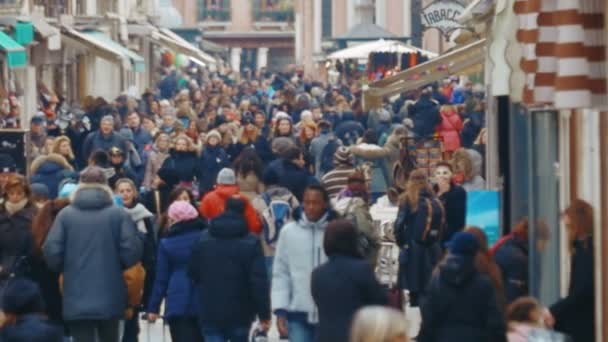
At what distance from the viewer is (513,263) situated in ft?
40.0

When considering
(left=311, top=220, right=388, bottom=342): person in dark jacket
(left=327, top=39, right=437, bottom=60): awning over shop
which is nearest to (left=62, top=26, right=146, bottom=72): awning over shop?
(left=327, top=39, right=437, bottom=60): awning over shop

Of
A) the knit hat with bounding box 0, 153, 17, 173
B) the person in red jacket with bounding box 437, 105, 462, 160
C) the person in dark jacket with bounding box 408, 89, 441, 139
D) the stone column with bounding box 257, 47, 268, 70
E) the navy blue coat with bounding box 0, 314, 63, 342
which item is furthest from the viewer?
the stone column with bounding box 257, 47, 268, 70

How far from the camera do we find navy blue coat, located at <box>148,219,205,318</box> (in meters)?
12.9

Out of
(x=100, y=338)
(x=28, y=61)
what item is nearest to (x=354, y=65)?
(x=28, y=61)

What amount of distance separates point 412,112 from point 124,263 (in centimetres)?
1479

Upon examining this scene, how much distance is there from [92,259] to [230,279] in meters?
0.97

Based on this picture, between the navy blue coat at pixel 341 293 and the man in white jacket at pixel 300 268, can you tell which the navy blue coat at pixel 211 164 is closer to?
the man in white jacket at pixel 300 268

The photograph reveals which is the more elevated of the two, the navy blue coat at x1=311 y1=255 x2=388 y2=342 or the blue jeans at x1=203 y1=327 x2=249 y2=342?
the navy blue coat at x1=311 y1=255 x2=388 y2=342

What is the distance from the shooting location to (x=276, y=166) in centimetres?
1767

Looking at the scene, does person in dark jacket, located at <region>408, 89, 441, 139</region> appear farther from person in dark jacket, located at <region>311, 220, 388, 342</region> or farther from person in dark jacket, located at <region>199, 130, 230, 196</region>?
person in dark jacket, located at <region>311, 220, 388, 342</region>

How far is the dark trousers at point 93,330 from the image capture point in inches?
510

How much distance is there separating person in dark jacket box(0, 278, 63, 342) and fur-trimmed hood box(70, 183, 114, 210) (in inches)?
125

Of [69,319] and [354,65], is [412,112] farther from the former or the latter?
[354,65]

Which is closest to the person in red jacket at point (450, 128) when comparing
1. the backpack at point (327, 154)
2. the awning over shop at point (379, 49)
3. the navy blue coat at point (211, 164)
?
the backpack at point (327, 154)
